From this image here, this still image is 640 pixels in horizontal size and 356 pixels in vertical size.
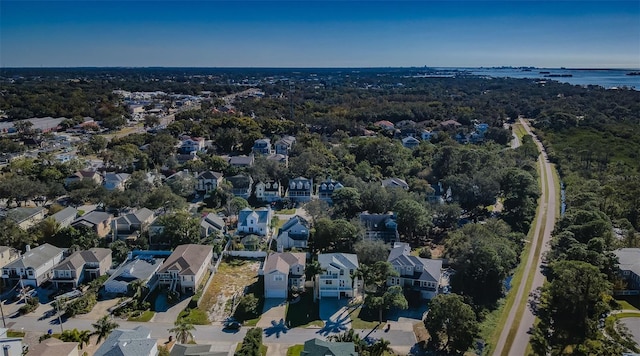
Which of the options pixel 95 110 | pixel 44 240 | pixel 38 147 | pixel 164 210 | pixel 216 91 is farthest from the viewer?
pixel 216 91

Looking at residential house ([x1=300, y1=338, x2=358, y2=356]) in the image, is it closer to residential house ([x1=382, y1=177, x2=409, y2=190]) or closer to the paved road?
the paved road

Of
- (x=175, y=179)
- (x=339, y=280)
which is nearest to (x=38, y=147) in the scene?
(x=175, y=179)

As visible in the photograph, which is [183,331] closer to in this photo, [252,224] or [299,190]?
[252,224]

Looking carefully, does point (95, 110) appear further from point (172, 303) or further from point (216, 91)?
point (172, 303)

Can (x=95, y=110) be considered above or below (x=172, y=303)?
above

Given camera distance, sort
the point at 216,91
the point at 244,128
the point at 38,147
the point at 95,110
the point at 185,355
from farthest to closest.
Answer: the point at 216,91 < the point at 95,110 < the point at 244,128 < the point at 38,147 < the point at 185,355

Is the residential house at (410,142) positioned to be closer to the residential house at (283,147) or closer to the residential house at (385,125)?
the residential house at (385,125)

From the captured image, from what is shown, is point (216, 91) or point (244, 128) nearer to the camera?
point (244, 128)
